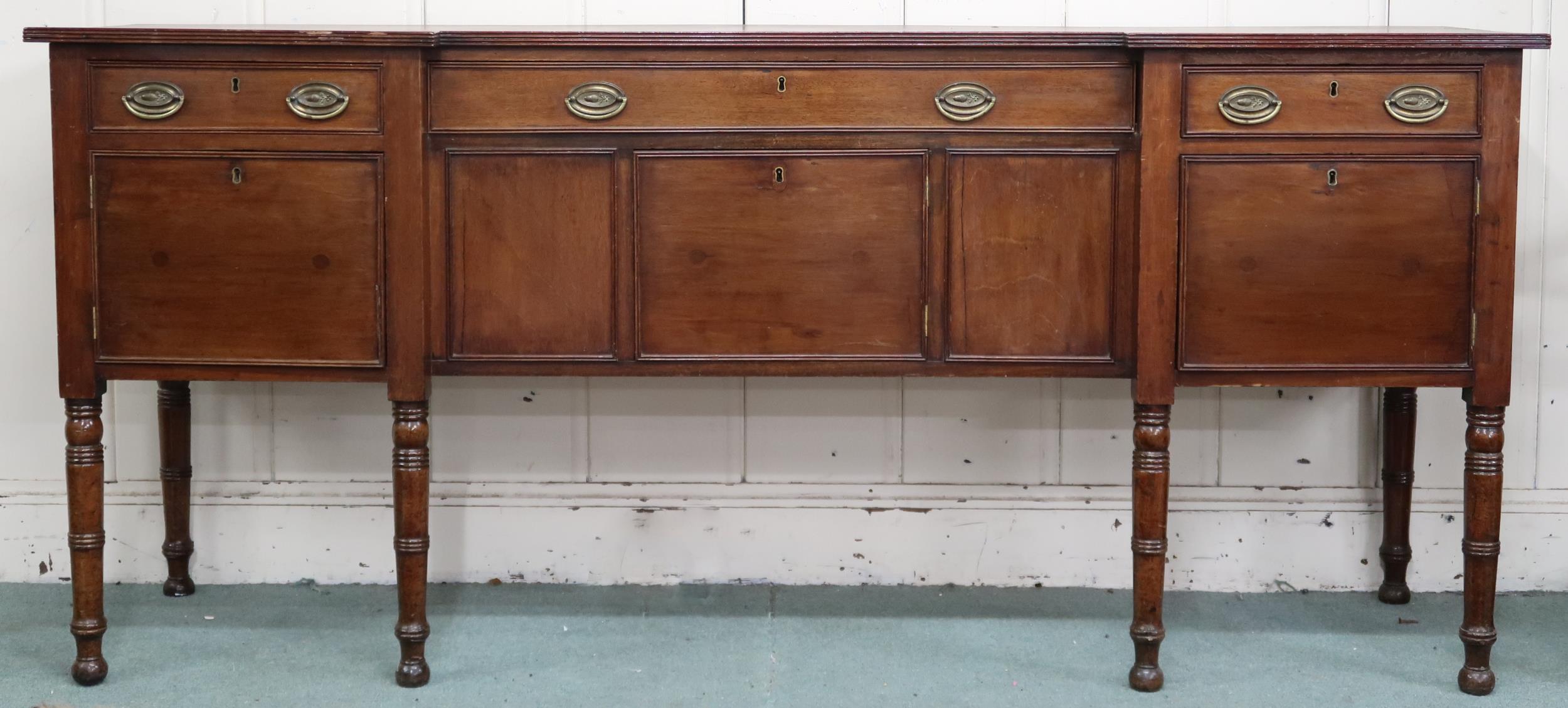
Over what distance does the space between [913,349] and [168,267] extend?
3.99 ft

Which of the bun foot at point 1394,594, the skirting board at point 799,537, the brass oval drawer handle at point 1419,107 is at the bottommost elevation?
the bun foot at point 1394,594

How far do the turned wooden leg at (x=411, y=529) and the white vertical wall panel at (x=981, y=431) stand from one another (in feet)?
3.54

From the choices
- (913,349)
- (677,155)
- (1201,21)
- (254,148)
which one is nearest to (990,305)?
(913,349)

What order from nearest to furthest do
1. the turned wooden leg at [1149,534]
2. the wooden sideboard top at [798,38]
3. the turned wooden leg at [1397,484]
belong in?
the wooden sideboard top at [798,38] < the turned wooden leg at [1149,534] < the turned wooden leg at [1397,484]

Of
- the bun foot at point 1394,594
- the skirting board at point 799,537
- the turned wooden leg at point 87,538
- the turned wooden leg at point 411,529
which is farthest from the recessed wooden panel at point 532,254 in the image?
the bun foot at point 1394,594

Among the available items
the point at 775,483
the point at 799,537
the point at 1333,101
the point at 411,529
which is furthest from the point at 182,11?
the point at 1333,101

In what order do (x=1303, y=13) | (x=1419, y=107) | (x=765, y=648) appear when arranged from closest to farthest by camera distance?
(x=1419, y=107), (x=765, y=648), (x=1303, y=13)

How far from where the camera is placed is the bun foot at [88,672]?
2.34 metres

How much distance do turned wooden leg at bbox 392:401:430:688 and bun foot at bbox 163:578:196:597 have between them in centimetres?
81

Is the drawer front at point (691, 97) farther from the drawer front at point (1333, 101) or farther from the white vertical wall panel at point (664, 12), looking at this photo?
the white vertical wall panel at point (664, 12)

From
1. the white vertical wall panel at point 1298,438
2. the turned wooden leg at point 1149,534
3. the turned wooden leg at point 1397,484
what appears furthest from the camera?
the white vertical wall panel at point 1298,438

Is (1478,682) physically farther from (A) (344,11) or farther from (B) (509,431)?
(A) (344,11)

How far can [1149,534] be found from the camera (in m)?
2.29

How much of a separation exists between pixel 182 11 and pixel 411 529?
130cm
